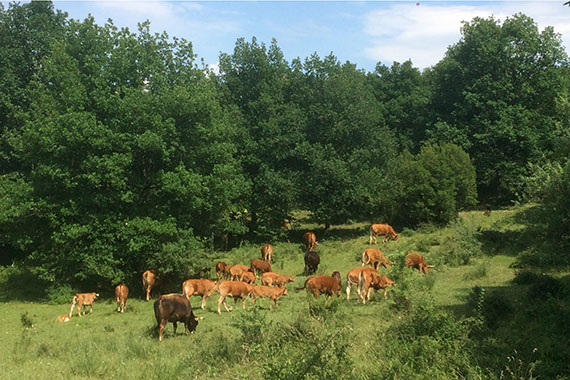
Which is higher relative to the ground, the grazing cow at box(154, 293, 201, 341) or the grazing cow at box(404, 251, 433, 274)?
the grazing cow at box(154, 293, 201, 341)

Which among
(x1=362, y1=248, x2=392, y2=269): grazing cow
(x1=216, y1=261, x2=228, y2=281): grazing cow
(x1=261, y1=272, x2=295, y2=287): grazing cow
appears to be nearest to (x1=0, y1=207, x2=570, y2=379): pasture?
(x1=261, y1=272, x2=295, y2=287): grazing cow

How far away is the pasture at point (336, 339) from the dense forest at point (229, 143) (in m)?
2.79

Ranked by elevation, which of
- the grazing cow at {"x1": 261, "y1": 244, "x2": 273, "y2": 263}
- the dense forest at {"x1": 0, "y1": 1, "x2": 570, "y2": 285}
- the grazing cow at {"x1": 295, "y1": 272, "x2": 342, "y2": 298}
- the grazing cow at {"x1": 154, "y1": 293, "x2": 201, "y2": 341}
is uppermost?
the dense forest at {"x1": 0, "y1": 1, "x2": 570, "y2": 285}

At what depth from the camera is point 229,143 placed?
28.4 metres

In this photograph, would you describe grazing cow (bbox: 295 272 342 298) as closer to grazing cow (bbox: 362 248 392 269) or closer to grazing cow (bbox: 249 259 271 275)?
grazing cow (bbox: 362 248 392 269)

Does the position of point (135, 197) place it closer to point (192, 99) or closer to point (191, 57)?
point (192, 99)

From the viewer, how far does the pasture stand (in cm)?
923

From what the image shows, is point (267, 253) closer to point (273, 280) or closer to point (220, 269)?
point (220, 269)

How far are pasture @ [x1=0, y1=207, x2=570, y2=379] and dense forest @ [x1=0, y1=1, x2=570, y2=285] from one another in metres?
2.79

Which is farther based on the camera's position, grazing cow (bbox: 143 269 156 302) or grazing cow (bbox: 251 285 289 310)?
grazing cow (bbox: 143 269 156 302)

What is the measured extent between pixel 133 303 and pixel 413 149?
115 feet

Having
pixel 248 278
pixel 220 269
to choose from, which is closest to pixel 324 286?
pixel 248 278

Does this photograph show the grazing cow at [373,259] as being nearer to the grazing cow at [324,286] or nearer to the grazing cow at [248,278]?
the grazing cow at [248,278]

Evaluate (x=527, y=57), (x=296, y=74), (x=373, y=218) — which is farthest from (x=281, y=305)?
(x=527, y=57)
